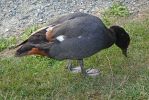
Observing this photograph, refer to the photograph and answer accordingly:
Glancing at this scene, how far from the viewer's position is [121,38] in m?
6.81

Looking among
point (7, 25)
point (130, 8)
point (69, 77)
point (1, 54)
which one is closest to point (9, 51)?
point (1, 54)

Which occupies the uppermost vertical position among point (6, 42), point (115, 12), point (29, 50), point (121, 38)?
point (29, 50)

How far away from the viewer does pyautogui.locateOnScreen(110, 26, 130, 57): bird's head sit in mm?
6734

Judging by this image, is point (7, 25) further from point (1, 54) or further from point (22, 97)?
point (22, 97)

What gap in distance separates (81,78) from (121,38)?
783mm

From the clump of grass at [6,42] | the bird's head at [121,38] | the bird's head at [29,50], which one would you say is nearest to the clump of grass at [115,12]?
the bird's head at [121,38]

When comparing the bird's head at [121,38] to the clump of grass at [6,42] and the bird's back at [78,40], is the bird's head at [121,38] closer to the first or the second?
the bird's back at [78,40]

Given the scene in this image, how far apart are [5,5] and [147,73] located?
3352 millimetres

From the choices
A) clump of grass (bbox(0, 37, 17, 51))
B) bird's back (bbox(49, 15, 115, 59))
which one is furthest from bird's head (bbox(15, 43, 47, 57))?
clump of grass (bbox(0, 37, 17, 51))

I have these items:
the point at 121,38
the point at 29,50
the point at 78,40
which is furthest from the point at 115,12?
the point at 29,50

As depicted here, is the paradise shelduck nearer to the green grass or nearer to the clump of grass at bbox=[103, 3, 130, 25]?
the green grass

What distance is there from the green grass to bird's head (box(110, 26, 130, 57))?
0.20 meters

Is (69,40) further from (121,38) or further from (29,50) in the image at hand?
(121,38)

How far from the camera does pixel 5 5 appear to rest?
347 inches
